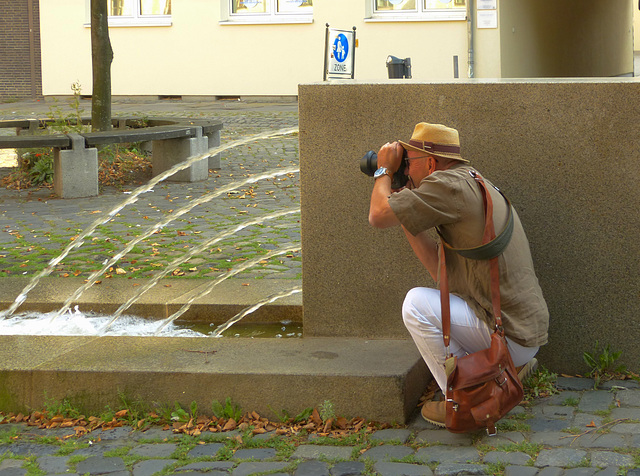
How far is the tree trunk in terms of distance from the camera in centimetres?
1227

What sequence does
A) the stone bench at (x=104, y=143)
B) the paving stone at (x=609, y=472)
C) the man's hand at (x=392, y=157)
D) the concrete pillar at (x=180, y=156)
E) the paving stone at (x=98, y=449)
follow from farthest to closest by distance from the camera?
the concrete pillar at (x=180, y=156)
the stone bench at (x=104, y=143)
the man's hand at (x=392, y=157)
the paving stone at (x=98, y=449)
the paving stone at (x=609, y=472)

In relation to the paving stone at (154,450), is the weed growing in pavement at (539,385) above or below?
above

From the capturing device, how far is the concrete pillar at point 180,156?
1180 centimetres

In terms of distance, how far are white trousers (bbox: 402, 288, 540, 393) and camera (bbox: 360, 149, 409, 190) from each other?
50 cm

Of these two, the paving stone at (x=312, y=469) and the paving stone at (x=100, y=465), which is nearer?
the paving stone at (x=312, y=469)

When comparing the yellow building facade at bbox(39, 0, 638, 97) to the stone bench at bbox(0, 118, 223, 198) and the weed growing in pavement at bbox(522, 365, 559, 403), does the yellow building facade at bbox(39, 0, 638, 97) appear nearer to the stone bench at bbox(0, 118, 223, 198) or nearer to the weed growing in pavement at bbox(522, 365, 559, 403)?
the stone bench at bbox(0, 118, 223, 198)

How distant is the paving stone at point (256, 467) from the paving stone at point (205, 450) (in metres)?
0.19

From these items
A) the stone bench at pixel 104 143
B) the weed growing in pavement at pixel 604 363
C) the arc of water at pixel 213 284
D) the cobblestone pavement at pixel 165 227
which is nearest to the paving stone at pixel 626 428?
the weed growing in pavement at pixel 604 363

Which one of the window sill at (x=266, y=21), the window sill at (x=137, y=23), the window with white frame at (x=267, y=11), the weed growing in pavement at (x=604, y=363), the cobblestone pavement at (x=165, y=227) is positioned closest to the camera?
the weed growing in pavement at (x=604, y=363)

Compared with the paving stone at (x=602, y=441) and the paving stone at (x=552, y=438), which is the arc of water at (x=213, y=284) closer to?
the paving stone at (x=552, y=438)

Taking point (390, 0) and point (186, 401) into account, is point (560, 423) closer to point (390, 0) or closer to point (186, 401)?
point (186, 401)

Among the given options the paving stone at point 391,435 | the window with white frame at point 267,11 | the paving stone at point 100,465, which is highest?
the window with white frame at point 267,11

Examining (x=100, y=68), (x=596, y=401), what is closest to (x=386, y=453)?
(x=596, y=401)

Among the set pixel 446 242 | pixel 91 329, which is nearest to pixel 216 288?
pixel 91 329
